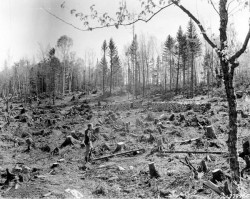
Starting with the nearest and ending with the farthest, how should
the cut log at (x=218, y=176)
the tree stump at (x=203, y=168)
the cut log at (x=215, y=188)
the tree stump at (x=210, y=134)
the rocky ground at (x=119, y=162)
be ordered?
1. the cut log at (x=215, y=188)
2. the cut log at (x=218, y=176)
3. the rocky ground at (x=119, y=162)
4. the tree stump at (x=203, y=168)
5. the tree stump at (x=210, y=134)

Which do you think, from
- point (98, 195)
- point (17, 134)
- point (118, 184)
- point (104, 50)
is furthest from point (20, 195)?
point (104, 50)

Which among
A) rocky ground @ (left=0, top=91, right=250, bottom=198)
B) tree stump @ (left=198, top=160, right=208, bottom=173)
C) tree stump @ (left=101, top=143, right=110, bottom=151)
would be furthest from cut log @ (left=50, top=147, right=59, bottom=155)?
tree stump @ (left=198, top=160, right=208, bottom=173)

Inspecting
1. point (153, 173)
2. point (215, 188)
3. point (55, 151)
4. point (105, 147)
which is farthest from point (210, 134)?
point (55, 151)

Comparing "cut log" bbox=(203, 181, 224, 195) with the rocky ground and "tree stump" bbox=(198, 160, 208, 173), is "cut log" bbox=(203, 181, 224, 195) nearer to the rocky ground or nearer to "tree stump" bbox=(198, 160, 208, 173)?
the rocky ground

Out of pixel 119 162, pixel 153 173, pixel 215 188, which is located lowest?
pixel 119 162

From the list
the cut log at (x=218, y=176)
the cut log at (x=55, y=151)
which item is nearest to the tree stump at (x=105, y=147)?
the cut log at (x=55, y=151)

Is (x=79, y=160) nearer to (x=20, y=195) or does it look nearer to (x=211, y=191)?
(x=20, y=195)

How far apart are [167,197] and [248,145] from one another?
11.8 ft

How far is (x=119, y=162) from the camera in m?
10.4

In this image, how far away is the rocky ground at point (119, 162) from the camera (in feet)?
23.4

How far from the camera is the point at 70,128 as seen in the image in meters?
17.6

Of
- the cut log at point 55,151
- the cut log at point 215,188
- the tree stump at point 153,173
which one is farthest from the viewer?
the cut log at point 55,151

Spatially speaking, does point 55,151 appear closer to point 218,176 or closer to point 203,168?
point 203,168

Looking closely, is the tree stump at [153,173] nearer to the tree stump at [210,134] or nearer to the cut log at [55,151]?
the tree stump at [210,134]
